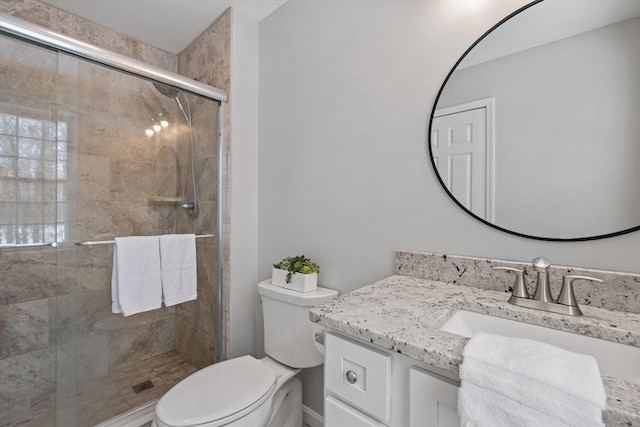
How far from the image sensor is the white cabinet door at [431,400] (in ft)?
1.71

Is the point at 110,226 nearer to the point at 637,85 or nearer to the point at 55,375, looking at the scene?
the point at 55,375

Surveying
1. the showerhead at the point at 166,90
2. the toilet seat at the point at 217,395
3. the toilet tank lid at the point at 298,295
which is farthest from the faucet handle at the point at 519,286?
the showerhead at the point at 166,90

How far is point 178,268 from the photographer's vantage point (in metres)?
1.54

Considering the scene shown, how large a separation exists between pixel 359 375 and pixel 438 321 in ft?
0.74

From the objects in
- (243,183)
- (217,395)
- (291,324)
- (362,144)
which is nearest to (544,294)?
(362,144)

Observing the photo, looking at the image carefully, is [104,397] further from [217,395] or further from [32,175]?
[32,175]

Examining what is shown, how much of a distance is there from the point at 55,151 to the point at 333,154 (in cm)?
131

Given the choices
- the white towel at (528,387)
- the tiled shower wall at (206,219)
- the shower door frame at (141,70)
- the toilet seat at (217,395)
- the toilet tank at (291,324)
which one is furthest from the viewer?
the tiled shower wall at (206,219)

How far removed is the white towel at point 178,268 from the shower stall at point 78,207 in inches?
2.1

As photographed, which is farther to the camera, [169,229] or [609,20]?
[169,229]

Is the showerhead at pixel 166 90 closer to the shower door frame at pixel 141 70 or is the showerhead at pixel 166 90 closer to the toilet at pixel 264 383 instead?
the shower door frame at pixel 141 70

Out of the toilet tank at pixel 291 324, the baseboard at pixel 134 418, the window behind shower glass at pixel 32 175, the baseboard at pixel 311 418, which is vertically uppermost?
the window behind shower glass at pixel 32 175

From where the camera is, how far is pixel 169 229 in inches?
62.2

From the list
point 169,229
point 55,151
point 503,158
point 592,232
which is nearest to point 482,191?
point 503,158
